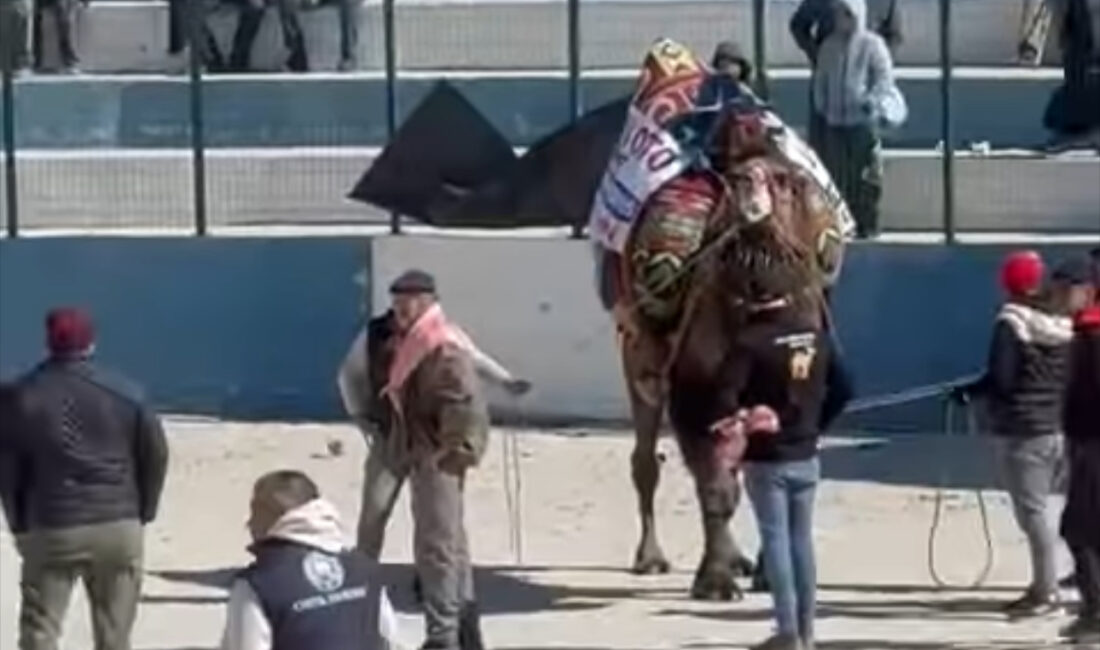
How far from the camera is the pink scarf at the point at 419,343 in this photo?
617 inches

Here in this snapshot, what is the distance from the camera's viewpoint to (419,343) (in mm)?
15719

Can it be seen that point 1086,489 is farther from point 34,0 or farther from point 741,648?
point 34,0

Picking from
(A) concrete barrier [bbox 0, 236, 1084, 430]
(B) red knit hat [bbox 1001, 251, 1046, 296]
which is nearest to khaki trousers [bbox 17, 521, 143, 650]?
(B) red knit hat [bbox 1001, 251, 1046, 296]

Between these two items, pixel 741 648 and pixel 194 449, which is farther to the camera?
pixel 194 449

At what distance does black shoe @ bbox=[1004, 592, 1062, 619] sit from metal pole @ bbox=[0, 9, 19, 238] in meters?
9.00

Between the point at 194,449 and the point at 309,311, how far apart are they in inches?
64.6

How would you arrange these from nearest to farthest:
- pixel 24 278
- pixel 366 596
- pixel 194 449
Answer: pixel 366 596 → pixel 194 449 → pixel 24 278

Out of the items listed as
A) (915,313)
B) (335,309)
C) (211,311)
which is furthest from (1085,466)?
(211,311)

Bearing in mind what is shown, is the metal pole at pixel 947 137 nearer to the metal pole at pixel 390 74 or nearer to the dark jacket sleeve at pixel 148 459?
the metal pole at pixel 390 74

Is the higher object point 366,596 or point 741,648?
point 366,596

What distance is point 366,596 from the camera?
36.4 ft

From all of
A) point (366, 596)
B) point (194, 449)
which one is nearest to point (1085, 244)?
point (194, 449)

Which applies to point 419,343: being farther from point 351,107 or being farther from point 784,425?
point 351,107

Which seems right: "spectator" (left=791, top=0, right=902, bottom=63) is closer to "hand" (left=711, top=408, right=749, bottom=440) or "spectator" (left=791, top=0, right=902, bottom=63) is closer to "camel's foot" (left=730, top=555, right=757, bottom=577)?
"camel's foot" (left=730, top=555, right=757, bottom=577)
